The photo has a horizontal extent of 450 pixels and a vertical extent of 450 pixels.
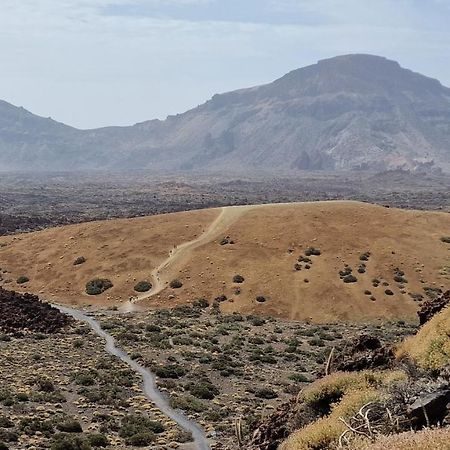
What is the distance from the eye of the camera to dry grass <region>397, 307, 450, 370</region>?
14.9 m

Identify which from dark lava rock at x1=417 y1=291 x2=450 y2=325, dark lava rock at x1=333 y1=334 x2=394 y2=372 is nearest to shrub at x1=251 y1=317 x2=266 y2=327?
dark lava rock at x1=417 y1=291 x2=450 y2=325

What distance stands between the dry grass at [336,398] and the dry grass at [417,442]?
291 centimetres

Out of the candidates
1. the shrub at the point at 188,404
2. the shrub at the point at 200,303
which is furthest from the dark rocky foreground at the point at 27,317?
the shrub at the point at 188,404

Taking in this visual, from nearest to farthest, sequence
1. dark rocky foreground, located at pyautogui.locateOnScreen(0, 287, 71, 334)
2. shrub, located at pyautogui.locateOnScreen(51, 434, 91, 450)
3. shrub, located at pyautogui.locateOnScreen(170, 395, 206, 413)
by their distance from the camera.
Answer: shrub, located at pyautogui.locateOnScreen(51, 434, 91, 450) → shrub, located at pyautogui.locateOnScreen(170, 395, 206, 413) → dark rocky foreground, located at pyautogui.locateOnScreen(0, 287, 71, 334)

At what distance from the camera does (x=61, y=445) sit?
85.1 feet

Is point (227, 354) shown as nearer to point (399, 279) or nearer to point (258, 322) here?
point (258, 322)

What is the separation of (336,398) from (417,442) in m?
7.59

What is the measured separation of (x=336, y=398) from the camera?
16.3 m

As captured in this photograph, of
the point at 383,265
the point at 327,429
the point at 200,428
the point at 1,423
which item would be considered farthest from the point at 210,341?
the point at 327,429

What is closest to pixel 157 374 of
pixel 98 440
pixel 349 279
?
pixel 98 440

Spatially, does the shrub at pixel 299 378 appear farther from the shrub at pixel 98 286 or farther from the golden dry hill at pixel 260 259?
the shrub at pixel 98 286

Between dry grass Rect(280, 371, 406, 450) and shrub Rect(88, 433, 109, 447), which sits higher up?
dry grass Rect(280, 371, 406, 450)

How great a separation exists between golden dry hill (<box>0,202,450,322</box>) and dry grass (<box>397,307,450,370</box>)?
4255cm

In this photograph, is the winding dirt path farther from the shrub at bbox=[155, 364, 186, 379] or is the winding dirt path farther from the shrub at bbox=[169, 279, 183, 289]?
the shrub at bbox=[169, 279, 183, 289]
